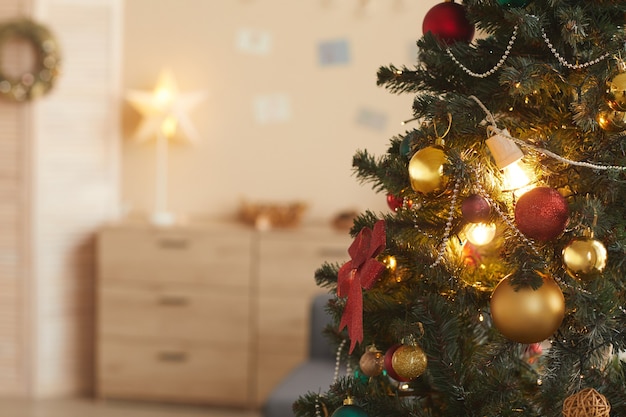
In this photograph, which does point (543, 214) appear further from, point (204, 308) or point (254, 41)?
point (254, 41)


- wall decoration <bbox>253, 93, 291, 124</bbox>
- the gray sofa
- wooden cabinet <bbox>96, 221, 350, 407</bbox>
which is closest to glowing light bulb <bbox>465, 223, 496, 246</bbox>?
the gray sofa

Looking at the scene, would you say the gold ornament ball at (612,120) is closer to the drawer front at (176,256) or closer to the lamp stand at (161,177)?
the drawer front at (176,256)

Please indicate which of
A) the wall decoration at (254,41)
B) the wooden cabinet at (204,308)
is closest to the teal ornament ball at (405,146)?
the wooden cabinet at (204,308)

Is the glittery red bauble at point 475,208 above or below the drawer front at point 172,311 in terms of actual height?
above

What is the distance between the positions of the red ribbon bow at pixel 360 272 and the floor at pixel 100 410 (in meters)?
2.78

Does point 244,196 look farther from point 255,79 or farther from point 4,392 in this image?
point 4,392

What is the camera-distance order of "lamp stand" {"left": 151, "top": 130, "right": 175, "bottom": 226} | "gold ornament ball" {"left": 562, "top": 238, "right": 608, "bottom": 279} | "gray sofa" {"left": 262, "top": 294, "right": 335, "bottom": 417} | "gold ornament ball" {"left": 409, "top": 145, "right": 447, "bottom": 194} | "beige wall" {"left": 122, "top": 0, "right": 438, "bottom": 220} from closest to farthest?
"gold ornament ball" {"left": 562, "top": 238, "right": 608, "bottom": 279}, "gold ornament ball" {"left": 409, "top": 145, "right": 447, "bottom": 194}, "gray sofa" {"left": 262, "top": 294, "right": 335, "bottom": 417}, "beige wall" {"left": 122, "top": 0, "right": 438, "bottom": 220}, "lamp stand" {"left": 151, "top": 130, "right": 175, "bottom": 226}

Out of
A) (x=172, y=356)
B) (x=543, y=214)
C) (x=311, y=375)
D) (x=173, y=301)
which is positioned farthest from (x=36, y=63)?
(x=543, y=214)

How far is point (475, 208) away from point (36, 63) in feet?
10.7

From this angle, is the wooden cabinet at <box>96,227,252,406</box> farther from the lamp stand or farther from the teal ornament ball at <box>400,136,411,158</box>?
the teal ornament ball at <box>400,136,411,158</box>

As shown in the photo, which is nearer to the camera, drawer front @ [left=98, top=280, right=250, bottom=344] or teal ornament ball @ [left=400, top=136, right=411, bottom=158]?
teal ornament ball @ [left=400, top=136, right=411, bottom=158]

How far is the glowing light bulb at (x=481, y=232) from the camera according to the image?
101 centimetres

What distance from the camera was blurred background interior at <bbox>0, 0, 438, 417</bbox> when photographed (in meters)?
3.68

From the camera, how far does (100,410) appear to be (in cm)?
371
